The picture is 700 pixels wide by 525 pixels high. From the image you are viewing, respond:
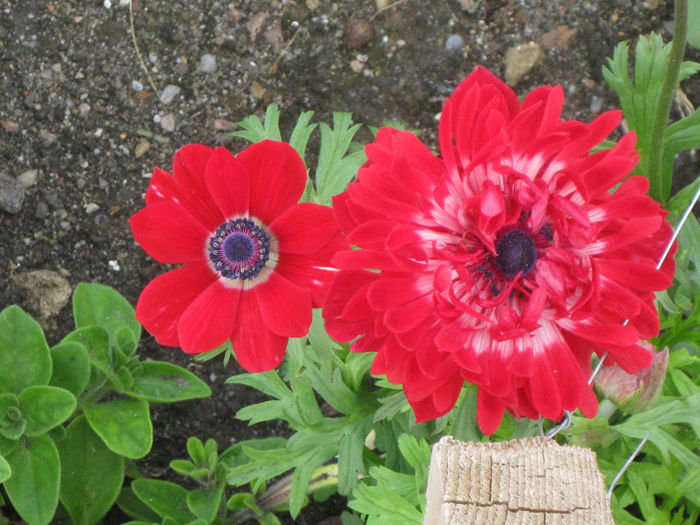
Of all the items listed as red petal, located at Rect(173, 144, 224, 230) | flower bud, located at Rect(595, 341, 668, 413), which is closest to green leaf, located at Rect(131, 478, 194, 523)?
red petal, located at Rect(173, 144, 224, 230)

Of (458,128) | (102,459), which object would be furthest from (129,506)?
(458,128)

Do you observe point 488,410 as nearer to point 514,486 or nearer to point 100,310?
point 514,486

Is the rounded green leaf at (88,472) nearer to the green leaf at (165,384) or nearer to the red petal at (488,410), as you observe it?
the green leaf at (165,384)

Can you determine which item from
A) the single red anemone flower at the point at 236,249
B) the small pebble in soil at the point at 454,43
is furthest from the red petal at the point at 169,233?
the small pebble in soil at the point at 454,43

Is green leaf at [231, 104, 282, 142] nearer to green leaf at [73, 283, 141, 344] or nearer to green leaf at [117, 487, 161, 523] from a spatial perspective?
green leaf at [73, 283, 141, 344]

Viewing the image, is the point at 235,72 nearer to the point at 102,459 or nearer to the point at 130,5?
the point at 130,5

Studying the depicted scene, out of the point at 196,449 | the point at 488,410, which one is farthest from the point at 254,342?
the point at 196,449
